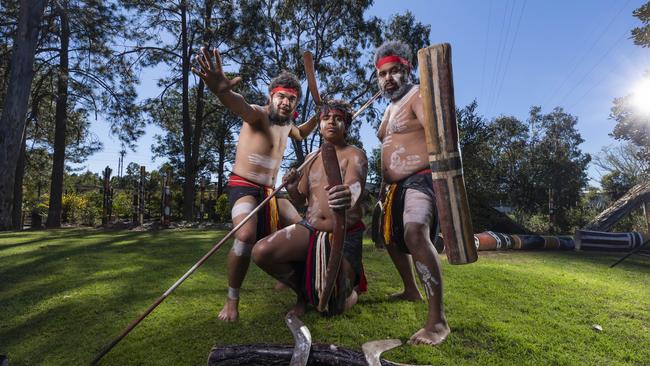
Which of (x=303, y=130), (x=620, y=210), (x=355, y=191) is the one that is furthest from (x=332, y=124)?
(x=620, y=210)

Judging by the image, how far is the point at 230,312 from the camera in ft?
8.72

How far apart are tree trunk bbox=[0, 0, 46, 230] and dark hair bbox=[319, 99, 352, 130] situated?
10214 mm

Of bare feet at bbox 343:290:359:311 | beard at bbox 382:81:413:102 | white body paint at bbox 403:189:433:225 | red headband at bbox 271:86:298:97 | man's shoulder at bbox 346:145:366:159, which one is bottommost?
bare feet at bbox 343:290:359:311

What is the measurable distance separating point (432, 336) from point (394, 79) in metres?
1.77

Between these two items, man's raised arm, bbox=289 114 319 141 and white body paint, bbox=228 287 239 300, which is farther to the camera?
man's raised arm, bbox=289 114 319 141

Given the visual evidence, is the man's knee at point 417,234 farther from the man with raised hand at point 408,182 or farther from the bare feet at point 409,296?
the bare feet at point 409,296

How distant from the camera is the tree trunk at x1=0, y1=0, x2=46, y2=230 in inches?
355

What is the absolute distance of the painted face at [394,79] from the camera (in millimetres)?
2646

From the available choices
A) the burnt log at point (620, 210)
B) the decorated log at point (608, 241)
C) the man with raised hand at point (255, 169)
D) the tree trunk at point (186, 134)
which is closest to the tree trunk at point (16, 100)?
the tree trunk at point (186, 134)

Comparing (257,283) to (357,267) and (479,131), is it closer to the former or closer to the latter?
(357,267)

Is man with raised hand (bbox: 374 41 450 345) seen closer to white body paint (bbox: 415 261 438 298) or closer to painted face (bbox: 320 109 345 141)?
white body paint (bbox: 415 261 438 298)

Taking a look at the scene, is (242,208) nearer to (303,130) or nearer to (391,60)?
(303,130)

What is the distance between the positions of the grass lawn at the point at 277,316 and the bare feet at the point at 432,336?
59mm


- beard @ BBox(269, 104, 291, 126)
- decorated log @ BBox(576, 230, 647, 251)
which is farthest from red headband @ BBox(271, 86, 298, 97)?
decorated log @ BBox(576, 230, 647, 251)
